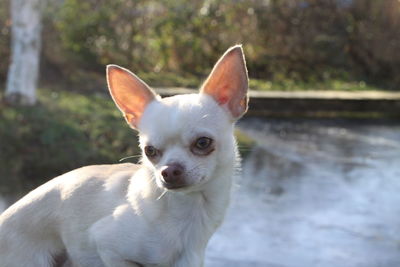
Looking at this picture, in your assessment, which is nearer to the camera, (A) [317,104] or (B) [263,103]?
(B) [263,103]

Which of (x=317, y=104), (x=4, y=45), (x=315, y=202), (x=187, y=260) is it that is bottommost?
(x=317, y=104)

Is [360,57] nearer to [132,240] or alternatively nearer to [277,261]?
[277,261]

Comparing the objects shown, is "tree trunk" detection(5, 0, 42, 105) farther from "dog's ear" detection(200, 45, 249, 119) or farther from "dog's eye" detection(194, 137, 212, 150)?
"dog's eye" detection(194, 137, 212, 150)

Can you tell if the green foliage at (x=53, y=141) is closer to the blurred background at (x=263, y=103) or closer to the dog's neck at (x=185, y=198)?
the blurred background at (x=263, y=103)

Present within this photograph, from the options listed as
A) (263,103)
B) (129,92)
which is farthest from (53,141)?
(263,103)

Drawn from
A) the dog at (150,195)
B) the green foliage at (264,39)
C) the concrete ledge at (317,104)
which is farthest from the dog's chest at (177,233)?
the green foliage at (264,39)

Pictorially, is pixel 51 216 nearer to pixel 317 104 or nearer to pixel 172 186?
pixel 172 186
